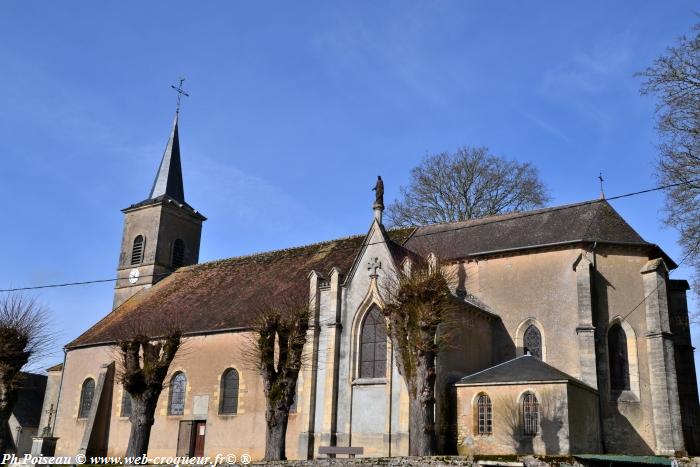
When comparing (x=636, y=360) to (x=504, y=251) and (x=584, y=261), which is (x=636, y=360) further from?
(x=504, y=251)

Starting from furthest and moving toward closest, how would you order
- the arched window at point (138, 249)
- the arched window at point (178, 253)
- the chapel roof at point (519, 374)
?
1. the arched window at point (178, 253)
2. the arched window at point (138, 249)
3. the chapel roof at point (519, 374)

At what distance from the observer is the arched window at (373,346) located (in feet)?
80.0

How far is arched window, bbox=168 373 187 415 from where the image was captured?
30.2 meters

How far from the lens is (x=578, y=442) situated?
21250 millimetres

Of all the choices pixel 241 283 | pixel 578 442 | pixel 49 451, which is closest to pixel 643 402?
pixel 578 442

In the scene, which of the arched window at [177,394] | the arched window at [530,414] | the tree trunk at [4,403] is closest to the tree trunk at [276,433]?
the arched window at [530,414]

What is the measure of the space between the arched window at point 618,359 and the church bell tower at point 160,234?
26.1m

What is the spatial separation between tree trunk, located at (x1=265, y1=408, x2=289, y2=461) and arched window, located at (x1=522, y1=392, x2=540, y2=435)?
307 inches

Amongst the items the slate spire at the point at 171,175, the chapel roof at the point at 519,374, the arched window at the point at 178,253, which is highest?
the slate spire at the point at 171,175

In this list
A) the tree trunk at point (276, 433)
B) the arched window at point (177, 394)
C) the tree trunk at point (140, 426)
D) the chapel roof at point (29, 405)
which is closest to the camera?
the tree trunk at point (276, 433)

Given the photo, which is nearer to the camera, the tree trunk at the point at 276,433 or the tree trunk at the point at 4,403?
the tree trunk at the point at 276,433

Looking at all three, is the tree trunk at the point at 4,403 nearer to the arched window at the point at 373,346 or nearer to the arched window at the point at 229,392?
the arched window at the point at 229,392

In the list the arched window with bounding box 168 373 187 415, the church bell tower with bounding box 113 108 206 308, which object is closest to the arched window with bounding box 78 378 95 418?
the arched window with bounding box 168 373 187 415

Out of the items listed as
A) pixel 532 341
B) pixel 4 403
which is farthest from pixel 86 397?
pixel 532 341
